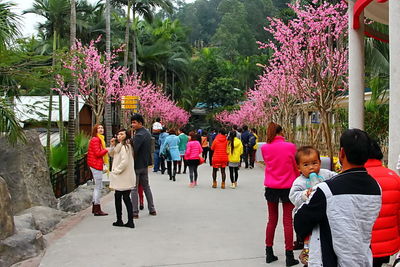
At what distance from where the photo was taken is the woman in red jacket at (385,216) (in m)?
3.45

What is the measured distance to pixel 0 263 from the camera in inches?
225

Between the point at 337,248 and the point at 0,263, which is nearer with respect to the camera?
the point at 337,248

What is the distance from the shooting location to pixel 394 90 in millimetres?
6027

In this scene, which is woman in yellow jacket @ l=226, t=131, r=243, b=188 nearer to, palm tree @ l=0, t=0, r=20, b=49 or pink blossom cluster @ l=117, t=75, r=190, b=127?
palm tree @ l=0, t=0, r=20, b=49

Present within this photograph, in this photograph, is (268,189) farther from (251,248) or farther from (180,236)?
(180,236)

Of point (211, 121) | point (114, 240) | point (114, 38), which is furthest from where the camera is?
point (211, 121)

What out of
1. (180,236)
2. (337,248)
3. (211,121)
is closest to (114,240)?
(180,236)

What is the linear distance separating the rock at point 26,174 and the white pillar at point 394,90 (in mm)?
6255

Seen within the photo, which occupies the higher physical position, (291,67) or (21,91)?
(291,67)

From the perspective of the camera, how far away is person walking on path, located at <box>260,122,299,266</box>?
5770 mm

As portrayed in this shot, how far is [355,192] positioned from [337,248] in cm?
32

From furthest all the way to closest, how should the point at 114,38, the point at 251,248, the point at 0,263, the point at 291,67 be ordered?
1. the point at 114,38
2. the point at 291,67
3. the point at 251,248
4. the point at 0,263

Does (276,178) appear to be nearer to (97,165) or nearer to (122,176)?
(122,176)

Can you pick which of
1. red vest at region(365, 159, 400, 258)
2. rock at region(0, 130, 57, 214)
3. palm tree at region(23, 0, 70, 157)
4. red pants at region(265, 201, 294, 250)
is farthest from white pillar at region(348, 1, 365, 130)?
palm tree at region(23, 0, 70, 157)
